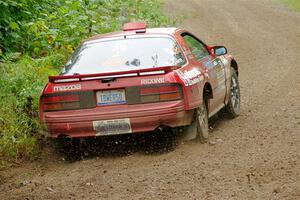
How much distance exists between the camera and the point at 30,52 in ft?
42.3

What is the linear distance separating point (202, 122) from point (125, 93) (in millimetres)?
1304

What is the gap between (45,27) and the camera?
12.9 meters

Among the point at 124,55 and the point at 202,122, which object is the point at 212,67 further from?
the point at 124,55

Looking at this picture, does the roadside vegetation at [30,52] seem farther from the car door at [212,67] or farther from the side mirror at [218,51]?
the side mirror at [218,51]

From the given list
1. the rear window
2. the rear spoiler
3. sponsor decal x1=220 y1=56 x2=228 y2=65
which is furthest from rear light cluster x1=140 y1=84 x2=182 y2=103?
sponsor decal x1=220 y1=56 x2=228 y2=65

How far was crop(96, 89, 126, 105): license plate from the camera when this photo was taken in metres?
7.54

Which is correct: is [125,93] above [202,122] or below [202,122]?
above

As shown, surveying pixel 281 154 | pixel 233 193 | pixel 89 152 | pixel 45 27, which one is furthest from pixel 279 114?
pixel 45 27

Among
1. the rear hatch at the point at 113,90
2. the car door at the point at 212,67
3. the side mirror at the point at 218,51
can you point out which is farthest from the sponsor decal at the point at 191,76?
the side mirror at the point at 218,51

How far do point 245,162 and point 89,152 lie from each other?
2061 mm

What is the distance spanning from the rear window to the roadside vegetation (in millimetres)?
996

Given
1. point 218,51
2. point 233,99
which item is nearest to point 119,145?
point 218,51

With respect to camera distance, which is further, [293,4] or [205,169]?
[293,4]

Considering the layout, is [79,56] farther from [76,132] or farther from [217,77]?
[217,77]
